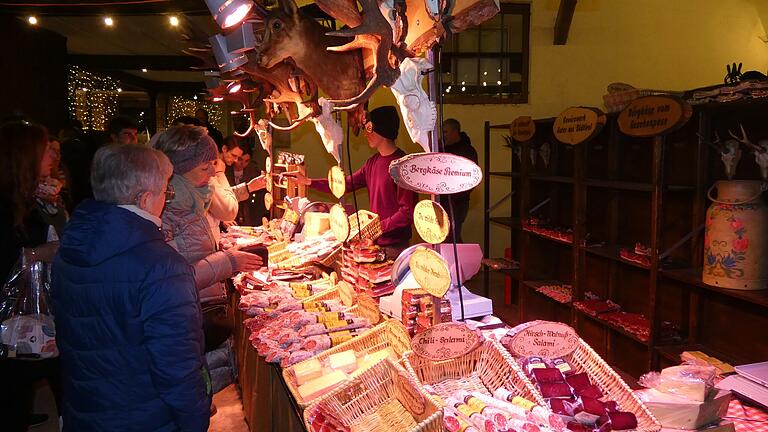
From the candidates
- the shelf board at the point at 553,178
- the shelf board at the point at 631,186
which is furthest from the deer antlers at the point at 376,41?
the shelf board at the point at 553,178

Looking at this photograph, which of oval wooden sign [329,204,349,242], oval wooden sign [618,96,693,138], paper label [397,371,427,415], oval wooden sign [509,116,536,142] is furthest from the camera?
oval wooden sign [509,116,536,142]

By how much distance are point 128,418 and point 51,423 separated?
2.54 m

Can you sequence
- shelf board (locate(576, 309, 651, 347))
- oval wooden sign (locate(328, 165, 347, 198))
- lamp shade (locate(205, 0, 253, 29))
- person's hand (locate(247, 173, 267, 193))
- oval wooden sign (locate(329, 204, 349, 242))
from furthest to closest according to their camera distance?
person's hand (locate(247, 173, 267, 193)), shelf board (locate(576, 309, 651, 347)), oval wooden sign (locate(328, 165, 347, 198)), oval wooden sign (locate(329, 204, 349, 242)), lamp shade (locate(205, 0, 253, 29))

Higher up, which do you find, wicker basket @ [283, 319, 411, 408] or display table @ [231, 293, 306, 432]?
wicker basket @ [283, 319, 411, 408]

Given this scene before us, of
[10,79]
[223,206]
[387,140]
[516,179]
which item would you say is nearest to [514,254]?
[516,179]

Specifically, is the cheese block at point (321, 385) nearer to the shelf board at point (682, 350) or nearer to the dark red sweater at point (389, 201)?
the dark red sweater at point (389, 201)

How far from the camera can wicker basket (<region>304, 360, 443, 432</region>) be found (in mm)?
1769

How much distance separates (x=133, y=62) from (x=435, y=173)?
409 inches

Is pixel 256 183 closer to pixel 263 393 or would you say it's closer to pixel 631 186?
pixel 263 393

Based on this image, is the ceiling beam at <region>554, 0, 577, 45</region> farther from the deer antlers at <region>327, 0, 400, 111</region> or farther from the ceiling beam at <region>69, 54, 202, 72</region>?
the ceiling beam at <region>69, 54, 202, 72</region>

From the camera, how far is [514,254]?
6676mm

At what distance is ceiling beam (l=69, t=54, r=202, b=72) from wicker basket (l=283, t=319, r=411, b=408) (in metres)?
8.95

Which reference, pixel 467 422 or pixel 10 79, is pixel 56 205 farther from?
pixel 10 79

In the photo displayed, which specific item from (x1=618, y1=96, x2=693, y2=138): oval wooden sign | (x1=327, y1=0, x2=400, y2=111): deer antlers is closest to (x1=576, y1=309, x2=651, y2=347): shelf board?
(x1=618, y1=96, x2=693, y2=138): oval wooden sign
